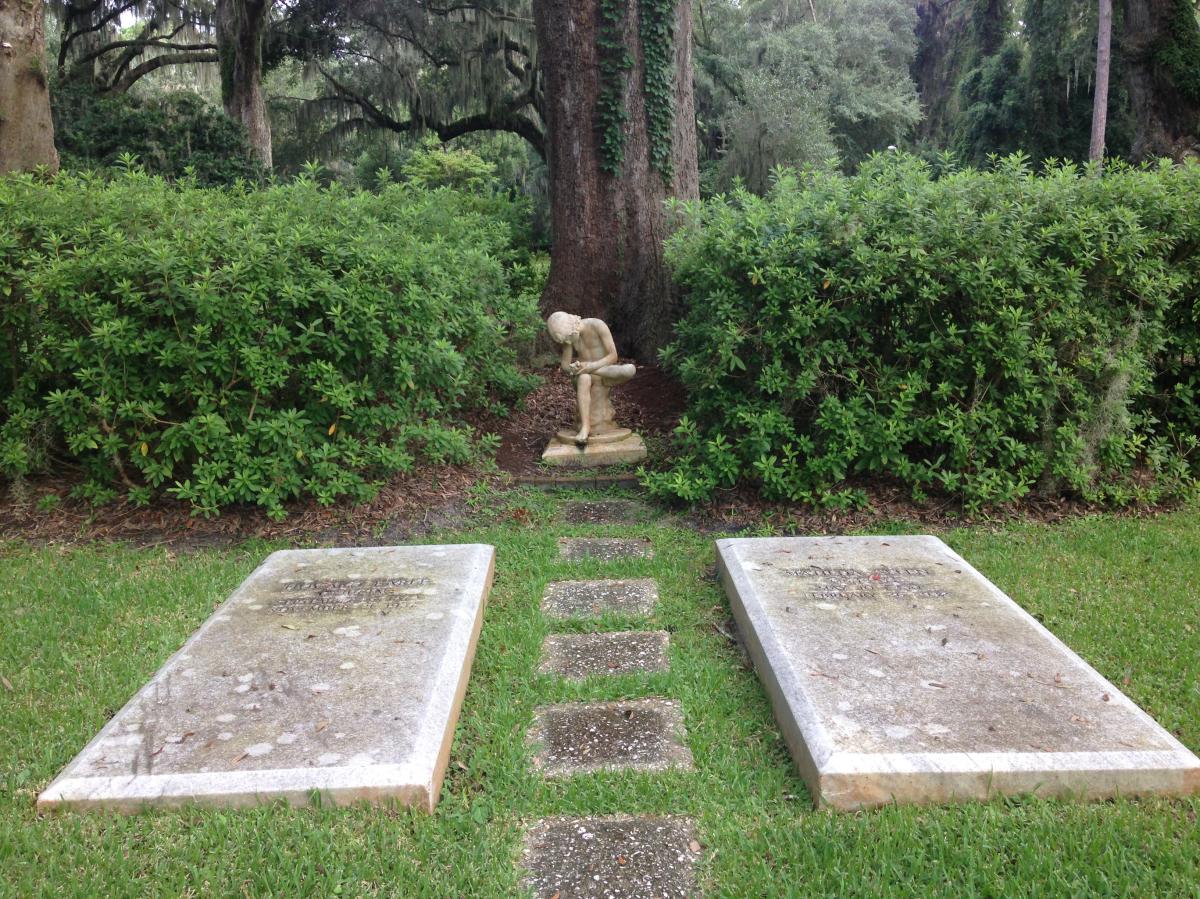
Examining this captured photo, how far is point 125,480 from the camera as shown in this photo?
518 centimetres

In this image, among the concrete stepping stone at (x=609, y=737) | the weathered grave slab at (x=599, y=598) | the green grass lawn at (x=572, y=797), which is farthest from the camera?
the weathered grave slab at (x=599, y=598)

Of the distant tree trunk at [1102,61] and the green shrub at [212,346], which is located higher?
the distant tree trunk at [1102,61]

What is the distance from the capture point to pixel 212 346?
4820 mm

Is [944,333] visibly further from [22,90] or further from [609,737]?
[22,90]

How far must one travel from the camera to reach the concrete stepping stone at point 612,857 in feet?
7.50

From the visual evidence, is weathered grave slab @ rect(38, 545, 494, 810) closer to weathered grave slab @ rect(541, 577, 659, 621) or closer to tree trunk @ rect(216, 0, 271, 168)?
weathered grave slab @ rect(541, 577, 659, 621)

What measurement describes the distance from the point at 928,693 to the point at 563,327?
12.2ft

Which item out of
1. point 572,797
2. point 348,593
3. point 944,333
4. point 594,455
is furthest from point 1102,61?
point 572,797

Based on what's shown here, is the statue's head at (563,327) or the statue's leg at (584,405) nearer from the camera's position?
the statue's head at (563,327)

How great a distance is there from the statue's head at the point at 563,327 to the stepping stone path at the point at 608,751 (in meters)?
2.08

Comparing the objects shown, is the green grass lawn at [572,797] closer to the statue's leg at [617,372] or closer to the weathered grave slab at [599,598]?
the weathered grave slab at [599,598]

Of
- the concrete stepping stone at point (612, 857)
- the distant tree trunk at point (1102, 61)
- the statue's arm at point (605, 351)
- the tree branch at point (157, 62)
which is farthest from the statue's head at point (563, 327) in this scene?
the tree branch at point (157, 62)

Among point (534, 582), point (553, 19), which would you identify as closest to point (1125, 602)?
point (534, 582)

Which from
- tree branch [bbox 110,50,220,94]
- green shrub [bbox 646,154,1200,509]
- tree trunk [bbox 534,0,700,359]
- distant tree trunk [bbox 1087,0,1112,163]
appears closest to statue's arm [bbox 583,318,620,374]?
green shrub [bbox 646,154,1200,509]
